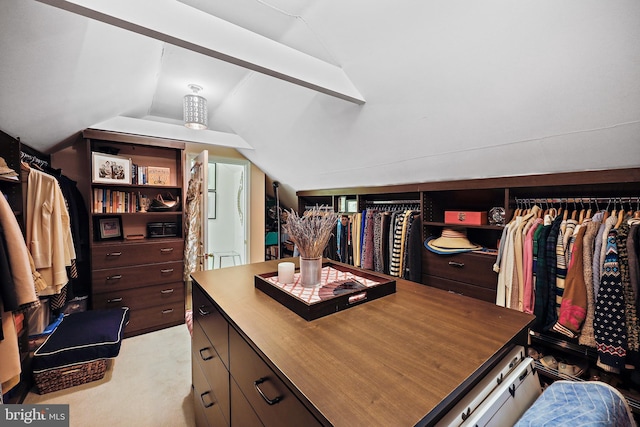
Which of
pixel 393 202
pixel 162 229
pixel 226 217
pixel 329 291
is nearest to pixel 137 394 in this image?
pixel 162 229

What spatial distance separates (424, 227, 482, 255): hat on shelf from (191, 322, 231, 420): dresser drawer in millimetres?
1942

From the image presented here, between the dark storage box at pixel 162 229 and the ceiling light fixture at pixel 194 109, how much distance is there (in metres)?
1.28

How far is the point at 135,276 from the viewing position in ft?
9.42

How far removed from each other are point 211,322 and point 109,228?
8.17ft

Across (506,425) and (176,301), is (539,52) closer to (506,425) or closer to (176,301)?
(506,425)

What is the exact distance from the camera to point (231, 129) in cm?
360

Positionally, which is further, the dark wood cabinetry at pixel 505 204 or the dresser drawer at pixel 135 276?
the dresser drawer at pixel 135 276

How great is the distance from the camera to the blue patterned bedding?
26.6 inches

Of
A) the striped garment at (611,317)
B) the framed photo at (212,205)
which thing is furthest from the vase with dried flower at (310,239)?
the framed photo at (212,205)

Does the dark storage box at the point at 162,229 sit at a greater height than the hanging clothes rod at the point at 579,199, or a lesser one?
lesser

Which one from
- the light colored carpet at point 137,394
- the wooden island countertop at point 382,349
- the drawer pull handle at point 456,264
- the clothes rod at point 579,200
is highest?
the clothes rod at point 579,200

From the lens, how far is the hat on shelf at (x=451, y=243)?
7.65ft

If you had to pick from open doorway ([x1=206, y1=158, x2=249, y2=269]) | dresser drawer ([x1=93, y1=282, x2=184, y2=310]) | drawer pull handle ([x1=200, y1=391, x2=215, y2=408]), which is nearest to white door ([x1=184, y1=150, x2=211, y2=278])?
dresser drawer ([x1=93, y1=282, x2=184, y2=310])

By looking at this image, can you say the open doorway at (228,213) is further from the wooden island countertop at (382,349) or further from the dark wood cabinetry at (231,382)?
the wooden island countertop at (382,349)
